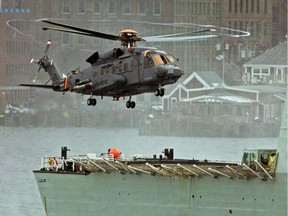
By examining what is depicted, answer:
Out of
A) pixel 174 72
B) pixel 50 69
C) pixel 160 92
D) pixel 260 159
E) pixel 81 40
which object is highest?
pixel 174 72

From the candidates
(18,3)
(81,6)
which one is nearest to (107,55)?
(81,6)

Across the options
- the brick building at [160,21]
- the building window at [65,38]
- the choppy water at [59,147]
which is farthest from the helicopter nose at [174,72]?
the building window at [65,38]

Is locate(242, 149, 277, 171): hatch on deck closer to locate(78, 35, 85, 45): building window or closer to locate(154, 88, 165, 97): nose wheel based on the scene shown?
locate(154, 88, 165, 97): nose wheel

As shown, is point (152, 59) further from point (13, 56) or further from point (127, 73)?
point (13, 56)

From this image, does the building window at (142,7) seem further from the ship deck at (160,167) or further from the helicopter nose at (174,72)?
the helicopter nose at (174,72)

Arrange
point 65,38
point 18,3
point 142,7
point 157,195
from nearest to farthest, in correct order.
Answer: point 157,195 < point 65,38 < point 142,7 < point 18,3

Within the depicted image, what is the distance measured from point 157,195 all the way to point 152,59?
5015 mm

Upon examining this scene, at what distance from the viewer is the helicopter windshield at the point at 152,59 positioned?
67500mm

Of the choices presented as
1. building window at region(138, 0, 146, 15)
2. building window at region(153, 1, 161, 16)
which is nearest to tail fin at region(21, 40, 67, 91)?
building window at region(138, 0, 146, 15)

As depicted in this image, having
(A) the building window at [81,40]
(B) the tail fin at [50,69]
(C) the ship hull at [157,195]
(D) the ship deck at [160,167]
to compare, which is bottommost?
(C) the ship hull at [157,195]

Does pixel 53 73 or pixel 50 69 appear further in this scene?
pixel 50 69

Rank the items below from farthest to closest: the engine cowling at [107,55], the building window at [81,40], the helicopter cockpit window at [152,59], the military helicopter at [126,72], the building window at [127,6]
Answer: the building window at [127,6] < the building window at [81,40] < the engine cowling at [107,55] < the helicopter cockpit window at [152,59] < the military helicopter at [126,72]

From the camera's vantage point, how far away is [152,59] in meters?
67.7

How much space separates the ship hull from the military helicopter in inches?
117
